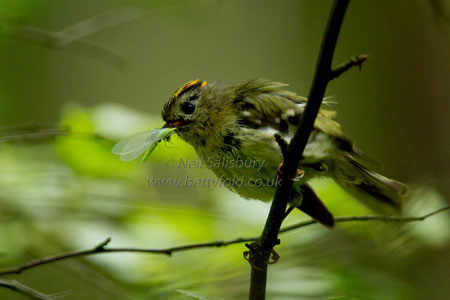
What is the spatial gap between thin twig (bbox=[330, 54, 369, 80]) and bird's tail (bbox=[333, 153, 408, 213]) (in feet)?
3.71

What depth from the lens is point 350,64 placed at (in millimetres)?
1186

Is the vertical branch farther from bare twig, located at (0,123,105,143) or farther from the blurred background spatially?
bare twig, located at (0,123,105,143)

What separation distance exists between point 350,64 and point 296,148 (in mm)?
365

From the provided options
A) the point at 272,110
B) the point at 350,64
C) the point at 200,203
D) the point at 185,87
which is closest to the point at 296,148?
the point at 350,64

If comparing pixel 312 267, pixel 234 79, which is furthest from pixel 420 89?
pixel 234 79

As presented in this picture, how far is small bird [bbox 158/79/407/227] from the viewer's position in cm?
224

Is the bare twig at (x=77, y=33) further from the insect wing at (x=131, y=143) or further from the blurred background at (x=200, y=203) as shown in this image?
the insect wing at (x=131, y=143)

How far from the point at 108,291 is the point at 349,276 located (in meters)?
0.99

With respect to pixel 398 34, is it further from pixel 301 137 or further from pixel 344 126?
pixel 301 137

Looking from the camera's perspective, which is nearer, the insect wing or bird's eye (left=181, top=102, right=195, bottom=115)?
the insect wing

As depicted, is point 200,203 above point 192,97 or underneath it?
underneath

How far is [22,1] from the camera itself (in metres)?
2.84

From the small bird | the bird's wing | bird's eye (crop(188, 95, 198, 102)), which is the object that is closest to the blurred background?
the small bird

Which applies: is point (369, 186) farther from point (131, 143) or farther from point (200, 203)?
point (131, 143)
